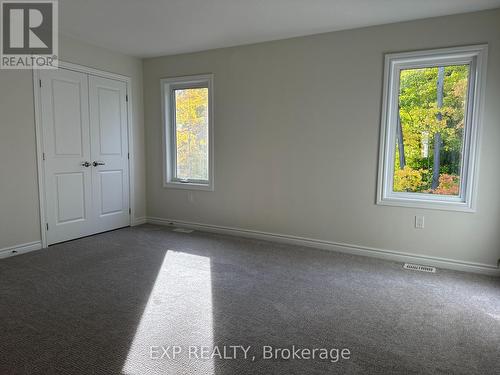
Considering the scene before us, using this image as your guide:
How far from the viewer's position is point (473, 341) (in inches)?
85.6

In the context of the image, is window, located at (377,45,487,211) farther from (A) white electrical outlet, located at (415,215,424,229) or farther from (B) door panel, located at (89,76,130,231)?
(B) door panel, located at (89,76,130,231)

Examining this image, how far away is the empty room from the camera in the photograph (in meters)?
2.19

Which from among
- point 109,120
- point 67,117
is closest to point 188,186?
point 109,120

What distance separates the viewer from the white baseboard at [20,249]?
363cm

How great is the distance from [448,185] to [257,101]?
238cm

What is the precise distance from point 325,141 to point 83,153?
10.0 feet

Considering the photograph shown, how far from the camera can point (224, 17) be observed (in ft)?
11.4

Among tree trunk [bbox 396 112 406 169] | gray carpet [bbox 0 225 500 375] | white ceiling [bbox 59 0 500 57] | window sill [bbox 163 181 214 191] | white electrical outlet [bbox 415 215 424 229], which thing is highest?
white ceiling [bbox 59 0 500 57]

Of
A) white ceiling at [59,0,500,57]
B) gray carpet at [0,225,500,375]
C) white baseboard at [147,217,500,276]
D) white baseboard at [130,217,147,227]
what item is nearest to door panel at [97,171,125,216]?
white baseboard at [130,217,147,227]

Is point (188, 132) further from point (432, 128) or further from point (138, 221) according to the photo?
point (432, 128)

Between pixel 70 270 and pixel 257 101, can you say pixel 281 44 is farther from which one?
pixel 70 270

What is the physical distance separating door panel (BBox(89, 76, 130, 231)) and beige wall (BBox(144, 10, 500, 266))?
84 centimetres

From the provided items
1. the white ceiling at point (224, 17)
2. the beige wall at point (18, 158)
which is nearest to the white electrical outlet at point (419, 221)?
the white ceiling at point (224, 17)

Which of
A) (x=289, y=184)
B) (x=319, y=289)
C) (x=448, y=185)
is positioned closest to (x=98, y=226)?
(x=289, y=184)
